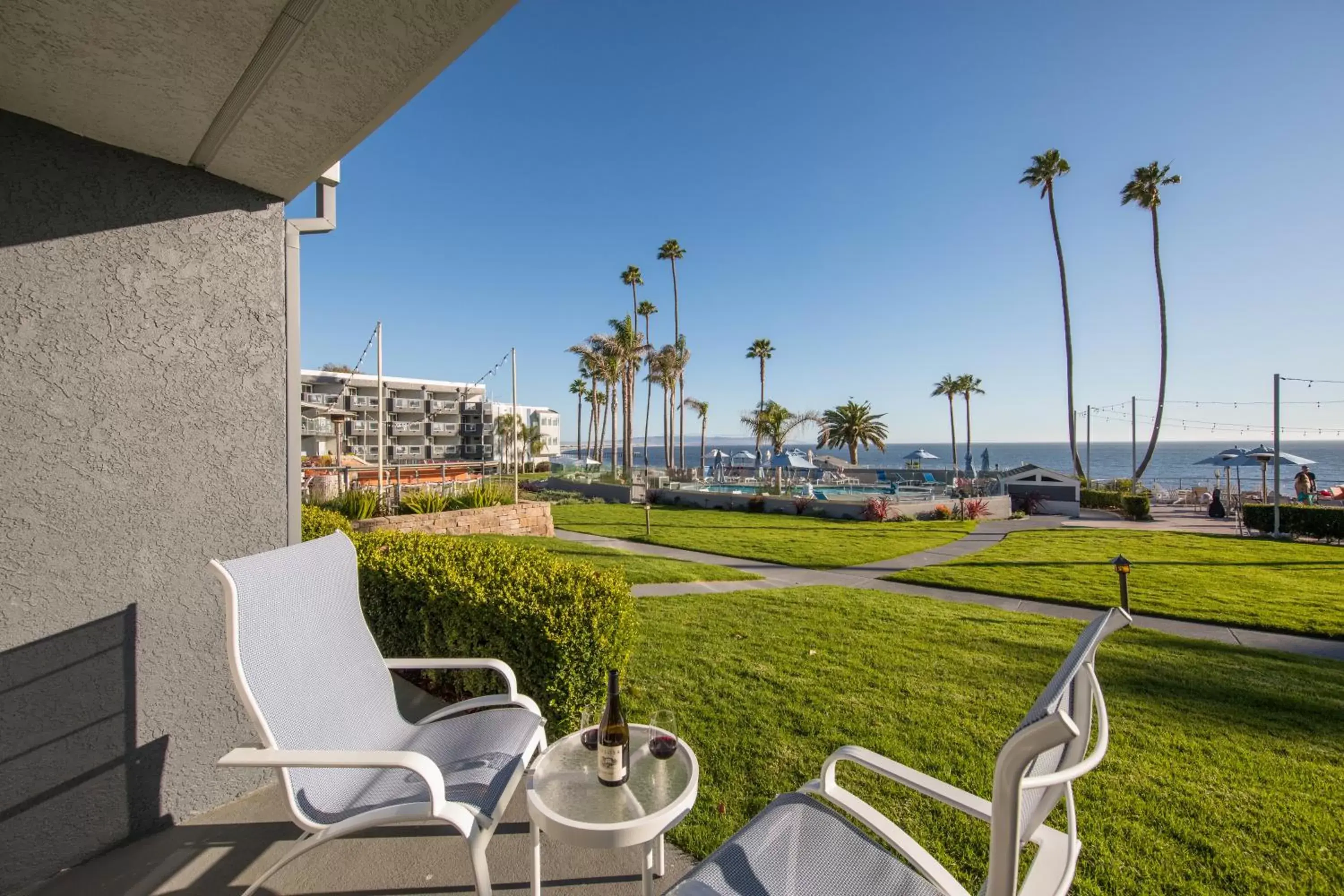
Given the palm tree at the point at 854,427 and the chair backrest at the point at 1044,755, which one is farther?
the palm tree at the point at 854,427

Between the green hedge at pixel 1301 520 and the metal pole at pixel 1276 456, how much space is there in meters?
0.25

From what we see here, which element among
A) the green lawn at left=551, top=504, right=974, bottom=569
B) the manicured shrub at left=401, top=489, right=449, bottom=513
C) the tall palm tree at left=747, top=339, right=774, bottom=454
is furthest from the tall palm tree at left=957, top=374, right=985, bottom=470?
the manicured shrub at left=401, top=489, right=449, bottom=513

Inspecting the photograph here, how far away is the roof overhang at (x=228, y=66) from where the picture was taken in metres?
1.48

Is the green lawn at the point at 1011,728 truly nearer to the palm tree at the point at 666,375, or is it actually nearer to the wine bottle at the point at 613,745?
the wine bottle at the point at 613,745

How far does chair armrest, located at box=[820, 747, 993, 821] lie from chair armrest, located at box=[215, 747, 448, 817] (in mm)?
1118

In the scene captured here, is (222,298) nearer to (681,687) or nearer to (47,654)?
(47,654)

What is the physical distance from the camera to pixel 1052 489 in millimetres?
19922

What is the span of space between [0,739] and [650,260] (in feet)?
134

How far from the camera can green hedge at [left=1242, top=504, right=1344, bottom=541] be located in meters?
13.0

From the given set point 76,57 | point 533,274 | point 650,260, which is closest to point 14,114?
point 76,57

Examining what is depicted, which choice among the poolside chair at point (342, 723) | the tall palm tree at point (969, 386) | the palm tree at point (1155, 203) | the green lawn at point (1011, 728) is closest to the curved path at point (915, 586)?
the green lawn at point (1011, 728)

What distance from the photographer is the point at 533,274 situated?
28375mm

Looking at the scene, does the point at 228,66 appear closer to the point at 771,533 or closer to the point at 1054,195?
the point at 771,533

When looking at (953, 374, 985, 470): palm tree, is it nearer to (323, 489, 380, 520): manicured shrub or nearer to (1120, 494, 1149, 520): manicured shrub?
(1120, 494, 1149, 520): manicured shrub
